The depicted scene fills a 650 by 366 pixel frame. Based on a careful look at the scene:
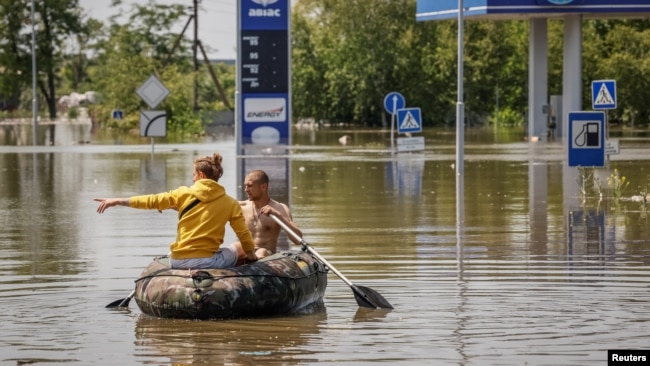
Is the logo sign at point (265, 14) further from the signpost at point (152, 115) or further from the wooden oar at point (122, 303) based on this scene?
the wooden oar at point (122, 303)

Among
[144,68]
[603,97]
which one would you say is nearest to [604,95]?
[603,97]

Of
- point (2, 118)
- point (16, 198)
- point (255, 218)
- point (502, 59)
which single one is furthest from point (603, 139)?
point (2, 118)

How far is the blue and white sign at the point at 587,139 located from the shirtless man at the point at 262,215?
12862 mm

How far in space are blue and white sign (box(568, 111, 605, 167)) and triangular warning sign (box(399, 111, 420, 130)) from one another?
13.6 m

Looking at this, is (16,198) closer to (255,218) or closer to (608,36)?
(255,218)

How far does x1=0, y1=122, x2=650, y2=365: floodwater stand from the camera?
11680mm

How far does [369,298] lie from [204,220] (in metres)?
1.58

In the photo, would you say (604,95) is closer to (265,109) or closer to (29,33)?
(265,109)

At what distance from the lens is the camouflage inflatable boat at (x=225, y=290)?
1293 cm

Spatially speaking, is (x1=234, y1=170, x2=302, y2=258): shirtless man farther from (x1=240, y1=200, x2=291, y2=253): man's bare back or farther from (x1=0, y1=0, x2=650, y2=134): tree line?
(x1=0, y1=0, x2=650, y2=134): tree line

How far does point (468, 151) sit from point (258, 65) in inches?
267

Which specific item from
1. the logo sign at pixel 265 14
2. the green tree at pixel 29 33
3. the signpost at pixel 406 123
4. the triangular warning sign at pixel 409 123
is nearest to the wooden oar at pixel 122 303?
the signpost at pixel 406 123

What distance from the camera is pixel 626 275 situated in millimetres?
15891

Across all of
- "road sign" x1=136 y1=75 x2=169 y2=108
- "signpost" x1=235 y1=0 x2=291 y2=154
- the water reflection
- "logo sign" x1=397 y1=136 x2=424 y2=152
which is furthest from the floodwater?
"signpost" x1=235 y1=0 x2=291 y2=154
